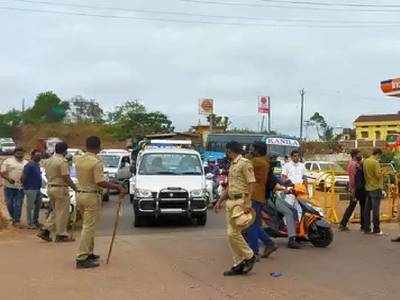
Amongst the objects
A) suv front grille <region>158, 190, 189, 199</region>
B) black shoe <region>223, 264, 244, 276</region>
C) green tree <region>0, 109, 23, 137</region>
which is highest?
green tree <region>0, 109, 23, 137</region>

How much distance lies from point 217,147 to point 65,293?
39.4 metres

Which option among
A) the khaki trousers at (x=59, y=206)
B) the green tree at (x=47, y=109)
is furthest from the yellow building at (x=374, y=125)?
the khaki trousers at (x=59, y=206)

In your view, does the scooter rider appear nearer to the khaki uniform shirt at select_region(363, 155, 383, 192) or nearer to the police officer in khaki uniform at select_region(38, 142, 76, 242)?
the khaki uniform shirt at select_region(363, 155, 383, 192)

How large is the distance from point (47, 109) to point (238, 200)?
9906 cm

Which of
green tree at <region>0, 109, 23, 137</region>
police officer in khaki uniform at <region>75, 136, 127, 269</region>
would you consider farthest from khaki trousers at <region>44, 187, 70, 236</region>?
green tree at <region>0, 109, 23, 137</region>

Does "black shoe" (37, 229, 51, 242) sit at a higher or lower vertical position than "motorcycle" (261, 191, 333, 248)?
lower

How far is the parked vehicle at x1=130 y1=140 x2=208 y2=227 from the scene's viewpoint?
48.9ft

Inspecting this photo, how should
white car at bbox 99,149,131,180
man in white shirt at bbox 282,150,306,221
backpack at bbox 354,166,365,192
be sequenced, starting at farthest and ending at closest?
white car at bbox 99,149,131,180
man in white shirt at bbox 282,150,306,221
backpack at bbox 354,166,365,192

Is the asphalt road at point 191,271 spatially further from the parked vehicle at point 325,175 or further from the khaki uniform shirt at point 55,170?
the parked vehicle at point 325,175

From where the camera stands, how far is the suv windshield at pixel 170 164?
1598 cm

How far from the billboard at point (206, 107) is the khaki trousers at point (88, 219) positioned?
52282 mm

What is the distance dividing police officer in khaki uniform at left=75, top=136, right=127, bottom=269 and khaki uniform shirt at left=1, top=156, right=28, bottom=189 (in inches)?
214

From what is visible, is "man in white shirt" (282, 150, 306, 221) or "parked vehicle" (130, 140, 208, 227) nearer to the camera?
"parked vehicle" (130, 140, 208, 227)

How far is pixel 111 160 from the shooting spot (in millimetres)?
28672
